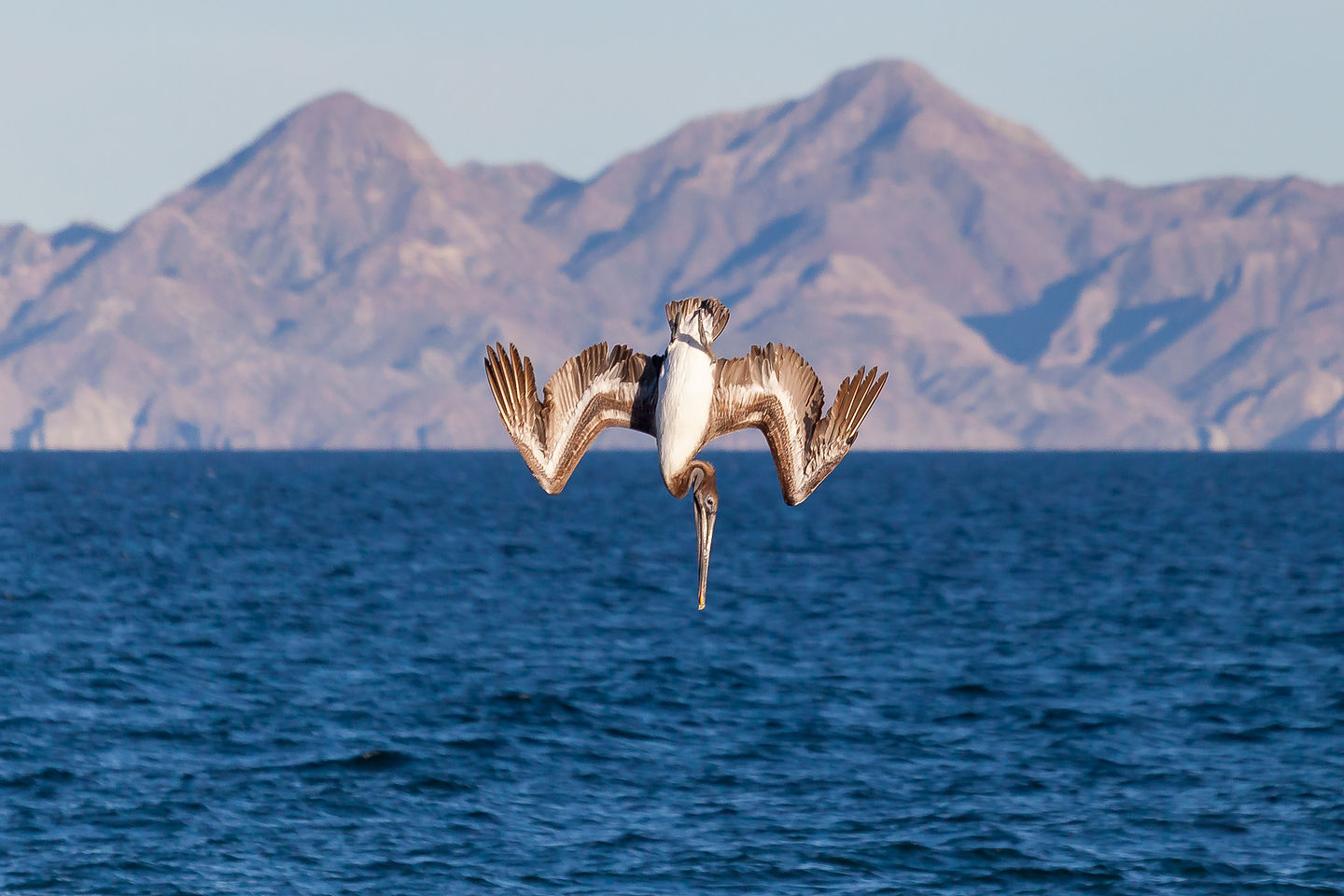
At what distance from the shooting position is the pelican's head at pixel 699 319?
15.1 meters

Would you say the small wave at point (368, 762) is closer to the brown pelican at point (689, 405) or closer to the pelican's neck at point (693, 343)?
the brown pelican at point (689, 405)

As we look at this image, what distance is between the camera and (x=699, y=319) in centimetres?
1524

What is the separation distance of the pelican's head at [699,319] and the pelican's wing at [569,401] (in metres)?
0.38

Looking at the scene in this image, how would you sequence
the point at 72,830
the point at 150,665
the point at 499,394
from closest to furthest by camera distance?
the point at 499,394, the point at 72,830, the point at 150,665

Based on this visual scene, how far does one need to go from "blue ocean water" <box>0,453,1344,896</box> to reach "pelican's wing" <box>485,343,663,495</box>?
1459 inches

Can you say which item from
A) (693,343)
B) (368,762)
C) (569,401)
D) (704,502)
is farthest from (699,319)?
(368,762)

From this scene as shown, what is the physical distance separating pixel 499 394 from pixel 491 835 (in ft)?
142

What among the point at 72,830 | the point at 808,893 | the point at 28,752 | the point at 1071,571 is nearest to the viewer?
the point at 808,893

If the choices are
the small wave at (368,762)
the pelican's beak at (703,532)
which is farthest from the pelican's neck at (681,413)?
the small wave at (368,762)

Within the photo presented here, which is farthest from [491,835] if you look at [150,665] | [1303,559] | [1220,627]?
[1303,559]

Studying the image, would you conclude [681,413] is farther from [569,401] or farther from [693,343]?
[569,401]

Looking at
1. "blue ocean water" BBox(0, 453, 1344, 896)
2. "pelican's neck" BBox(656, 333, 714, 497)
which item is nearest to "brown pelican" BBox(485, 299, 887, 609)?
"pelican's neck" BBox(656, 333, 714, 497)

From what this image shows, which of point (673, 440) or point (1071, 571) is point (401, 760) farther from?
point (1071, 571)

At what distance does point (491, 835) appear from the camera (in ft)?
187
